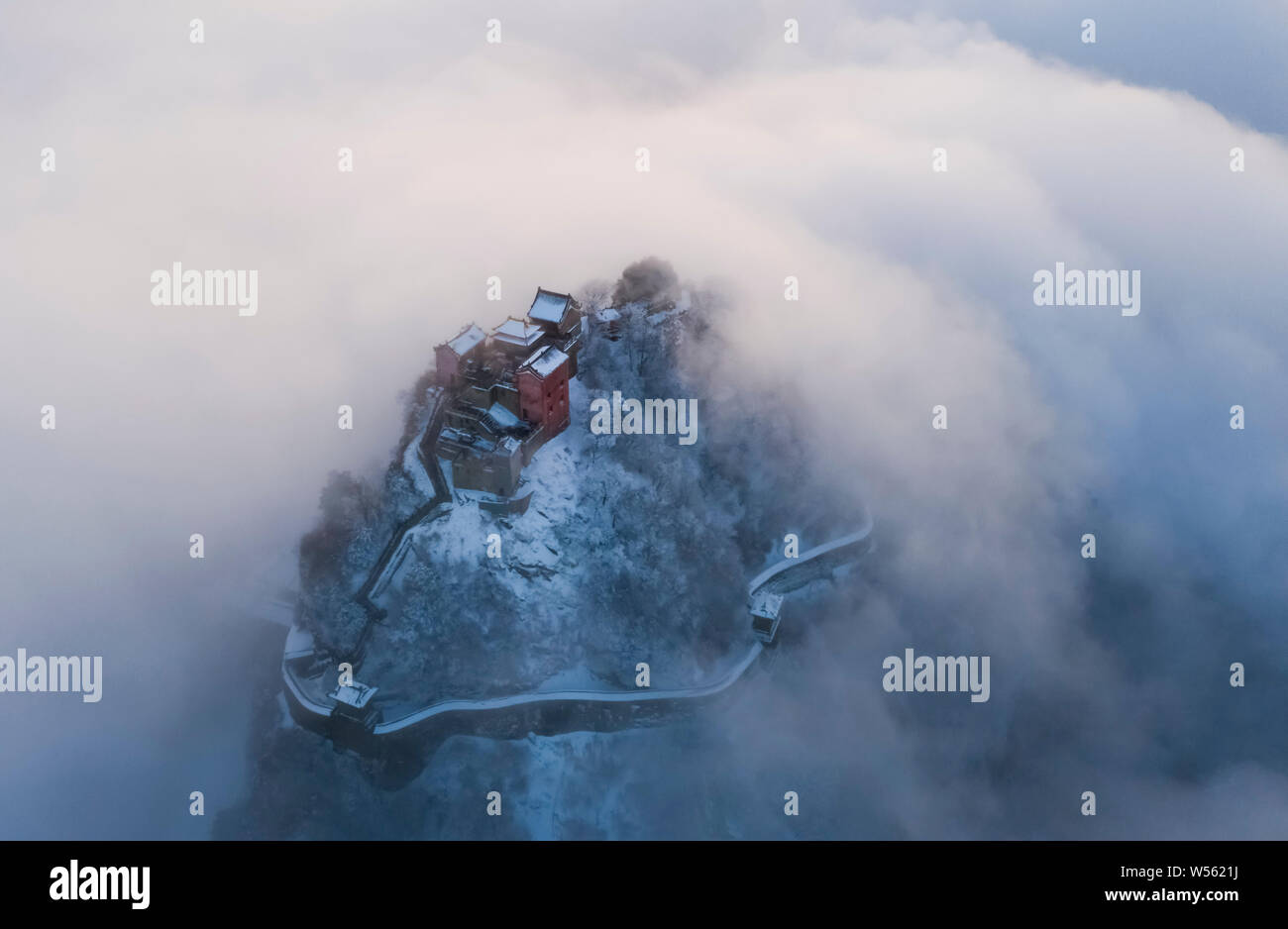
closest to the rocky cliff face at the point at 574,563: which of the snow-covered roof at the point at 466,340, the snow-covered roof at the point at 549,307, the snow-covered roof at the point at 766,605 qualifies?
the snow-covered roof at the point at 766,605

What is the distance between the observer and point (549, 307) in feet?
263

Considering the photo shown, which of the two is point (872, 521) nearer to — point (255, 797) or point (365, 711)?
point (365, 711)

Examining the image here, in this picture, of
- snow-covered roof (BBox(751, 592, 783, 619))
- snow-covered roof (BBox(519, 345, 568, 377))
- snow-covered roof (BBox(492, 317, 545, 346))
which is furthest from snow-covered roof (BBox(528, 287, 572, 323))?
snow-covered roof (BBox(751, 592, 783, 619))

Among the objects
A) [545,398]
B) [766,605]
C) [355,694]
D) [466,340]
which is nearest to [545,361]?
[545,398]

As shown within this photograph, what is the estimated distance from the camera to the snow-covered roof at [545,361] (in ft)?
247

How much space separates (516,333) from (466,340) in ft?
11.7

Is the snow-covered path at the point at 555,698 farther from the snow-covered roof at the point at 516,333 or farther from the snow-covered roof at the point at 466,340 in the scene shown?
the snow-covered roof at the point at 516,333

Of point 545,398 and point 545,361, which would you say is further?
point 545,361

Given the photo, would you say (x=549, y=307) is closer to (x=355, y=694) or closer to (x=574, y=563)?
(x=574, y=563)

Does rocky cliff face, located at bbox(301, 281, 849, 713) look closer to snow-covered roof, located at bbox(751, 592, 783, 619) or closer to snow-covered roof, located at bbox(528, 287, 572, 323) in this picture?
snow-covered roof, located at bbox(751, 592, 783, 619)

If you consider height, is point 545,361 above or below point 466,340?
below

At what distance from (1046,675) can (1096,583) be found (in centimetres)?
1129

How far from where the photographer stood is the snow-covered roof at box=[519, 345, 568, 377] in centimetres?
7531

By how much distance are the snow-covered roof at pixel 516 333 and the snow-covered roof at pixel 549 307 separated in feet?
2.93
